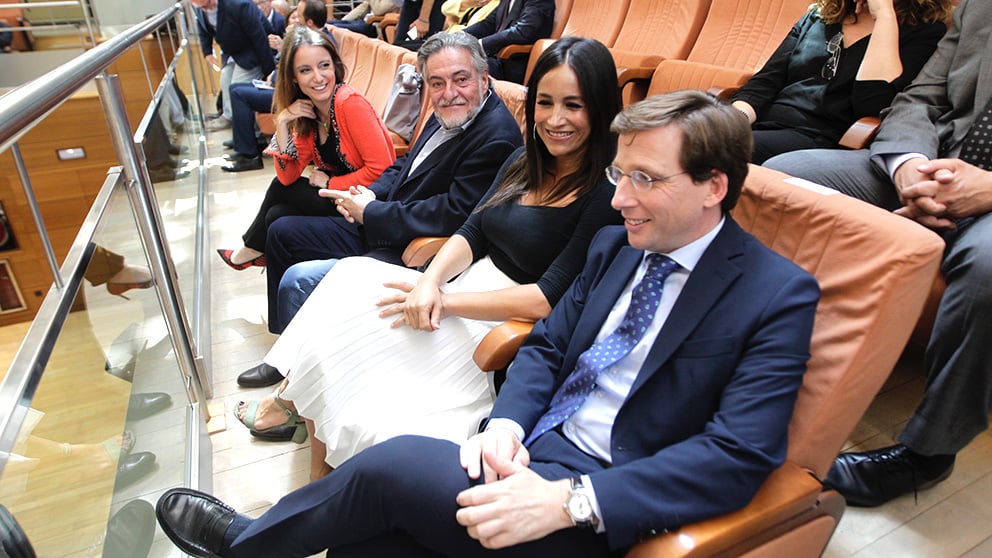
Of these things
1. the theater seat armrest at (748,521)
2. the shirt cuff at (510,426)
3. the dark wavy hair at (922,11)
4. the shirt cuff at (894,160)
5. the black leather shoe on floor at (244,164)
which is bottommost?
the black leather shoe on floor at (244,164)

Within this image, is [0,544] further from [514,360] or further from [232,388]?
[232,388]

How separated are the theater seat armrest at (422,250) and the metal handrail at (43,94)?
92cm

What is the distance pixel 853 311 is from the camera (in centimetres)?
98

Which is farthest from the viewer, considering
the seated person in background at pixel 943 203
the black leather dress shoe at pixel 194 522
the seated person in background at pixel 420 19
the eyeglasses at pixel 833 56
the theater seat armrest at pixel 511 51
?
the seated person in background at pixel 420 19

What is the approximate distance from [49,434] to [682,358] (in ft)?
3.31

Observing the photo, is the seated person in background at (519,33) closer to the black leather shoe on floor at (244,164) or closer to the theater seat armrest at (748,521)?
the black leather shoe on floor at (244,164)

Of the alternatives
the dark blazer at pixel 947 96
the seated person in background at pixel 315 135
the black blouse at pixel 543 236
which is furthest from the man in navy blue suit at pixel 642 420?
the seated person in background at pixel 315 135

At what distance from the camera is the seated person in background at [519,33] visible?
13.2 feet

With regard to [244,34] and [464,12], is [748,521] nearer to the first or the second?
[464,12]

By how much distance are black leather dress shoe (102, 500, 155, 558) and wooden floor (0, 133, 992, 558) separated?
0.36 m

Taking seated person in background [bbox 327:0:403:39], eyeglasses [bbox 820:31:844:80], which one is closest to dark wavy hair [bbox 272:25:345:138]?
eyeglasses [bbox 820:31:844:80]

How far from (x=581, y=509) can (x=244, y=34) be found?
512 cm

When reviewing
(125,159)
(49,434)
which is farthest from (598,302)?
(125,159)

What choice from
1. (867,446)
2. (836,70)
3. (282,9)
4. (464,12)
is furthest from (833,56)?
(282,9)
